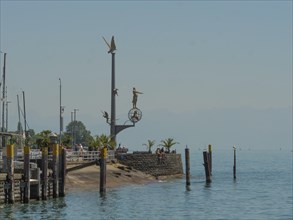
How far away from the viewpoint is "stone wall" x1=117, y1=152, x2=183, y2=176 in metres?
83.6

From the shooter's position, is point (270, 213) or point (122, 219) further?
point (270, 213)

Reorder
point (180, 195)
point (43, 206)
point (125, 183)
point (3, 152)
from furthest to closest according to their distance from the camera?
1. point (125, 183)
2. point (180, 195)
3. point (3, 152)
4. point (43, 206)

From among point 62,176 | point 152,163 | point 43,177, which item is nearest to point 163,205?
point 62,176

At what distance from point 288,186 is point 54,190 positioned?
39.0m

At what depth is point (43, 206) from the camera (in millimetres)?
53062

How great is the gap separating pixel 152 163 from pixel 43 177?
3216 cm

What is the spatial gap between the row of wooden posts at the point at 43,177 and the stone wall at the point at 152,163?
2466cm

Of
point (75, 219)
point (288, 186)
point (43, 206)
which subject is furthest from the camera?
point (288, 186)

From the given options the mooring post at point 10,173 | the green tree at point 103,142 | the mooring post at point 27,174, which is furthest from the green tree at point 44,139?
the mooring post at point 10,173

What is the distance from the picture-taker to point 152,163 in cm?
8638

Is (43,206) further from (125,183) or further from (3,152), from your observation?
(125,183)

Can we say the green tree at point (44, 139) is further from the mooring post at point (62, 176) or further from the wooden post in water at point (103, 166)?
the mooring post at point (62, 176)

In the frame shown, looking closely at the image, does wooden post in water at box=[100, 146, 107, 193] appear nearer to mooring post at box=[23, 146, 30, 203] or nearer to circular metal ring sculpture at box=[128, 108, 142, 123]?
mooring post at box=[23, 146, 30, 203]

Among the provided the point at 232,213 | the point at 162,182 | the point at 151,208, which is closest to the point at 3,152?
the point at 151,208
